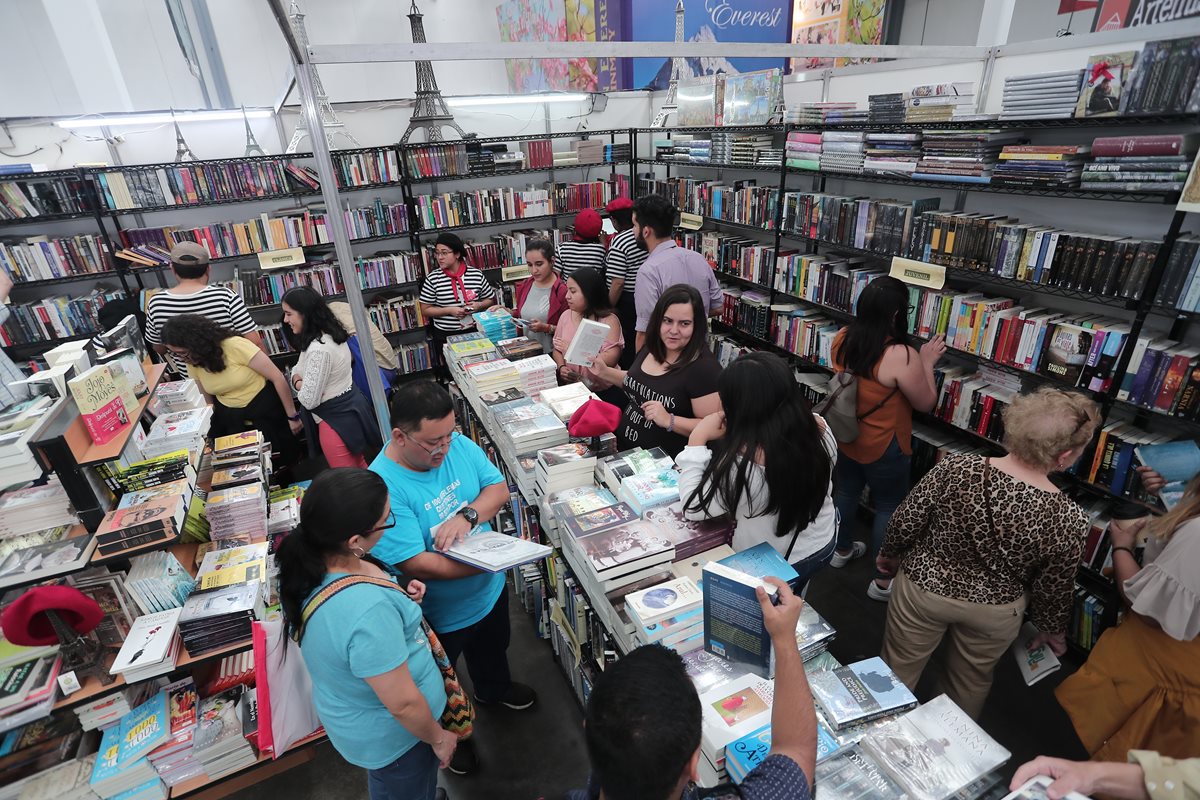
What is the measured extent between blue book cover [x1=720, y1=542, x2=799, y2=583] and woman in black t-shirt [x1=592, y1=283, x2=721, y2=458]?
0.94 metres

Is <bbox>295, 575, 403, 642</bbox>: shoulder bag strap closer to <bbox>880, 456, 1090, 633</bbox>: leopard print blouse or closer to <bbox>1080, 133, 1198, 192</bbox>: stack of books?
<bbox>880, 456, 1090, 633</bbox>: leopard print blouse

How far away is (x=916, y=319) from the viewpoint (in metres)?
3.88

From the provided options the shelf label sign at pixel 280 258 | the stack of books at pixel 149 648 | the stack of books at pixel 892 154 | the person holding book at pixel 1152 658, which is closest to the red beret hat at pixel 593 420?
the stack of books at pixel 149 648

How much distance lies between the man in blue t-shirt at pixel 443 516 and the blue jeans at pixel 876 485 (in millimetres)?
2299

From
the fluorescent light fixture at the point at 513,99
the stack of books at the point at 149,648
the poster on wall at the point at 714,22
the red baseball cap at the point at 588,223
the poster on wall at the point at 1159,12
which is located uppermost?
the poster on wall at the point at 714,22

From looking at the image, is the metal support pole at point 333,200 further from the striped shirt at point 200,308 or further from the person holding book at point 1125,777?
the person holding book at point 1125,777

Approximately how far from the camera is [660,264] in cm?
390

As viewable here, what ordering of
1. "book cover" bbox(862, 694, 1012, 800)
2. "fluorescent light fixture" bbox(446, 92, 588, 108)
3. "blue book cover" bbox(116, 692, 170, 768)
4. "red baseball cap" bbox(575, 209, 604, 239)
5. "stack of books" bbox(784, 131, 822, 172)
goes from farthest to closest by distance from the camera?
"fluorescent light fixture" bbox(446, 92, 588, 108) → "red baseball cap" bbox(575, 209, 604, 239) → "stack of books" bbox(784, 131, 822, 172) → "blue book cover" bbox(116, 692, 170, 768) → "book cover" bbox(862, 694, 1012, 800)

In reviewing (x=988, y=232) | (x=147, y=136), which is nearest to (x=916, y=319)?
(x=988, y=232)

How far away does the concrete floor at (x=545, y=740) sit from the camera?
103 inches

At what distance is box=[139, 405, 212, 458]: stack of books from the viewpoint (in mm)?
2734

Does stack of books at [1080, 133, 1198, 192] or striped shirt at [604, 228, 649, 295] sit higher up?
stack of books at [1080, 133, 1198, 192]

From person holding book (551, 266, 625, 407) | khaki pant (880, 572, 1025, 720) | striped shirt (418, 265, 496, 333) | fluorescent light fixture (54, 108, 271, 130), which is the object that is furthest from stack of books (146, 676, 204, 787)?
fluorescent light fixture (54, 108, 271, 130)

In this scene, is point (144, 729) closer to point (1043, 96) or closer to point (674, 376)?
point (674, 376)
